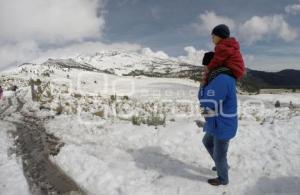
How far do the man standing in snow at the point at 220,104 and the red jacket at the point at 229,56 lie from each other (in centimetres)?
6

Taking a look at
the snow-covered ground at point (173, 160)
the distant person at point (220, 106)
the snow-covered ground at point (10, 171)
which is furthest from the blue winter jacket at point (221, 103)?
the snow-covered ground at point (10, 171)

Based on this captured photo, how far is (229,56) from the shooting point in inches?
235

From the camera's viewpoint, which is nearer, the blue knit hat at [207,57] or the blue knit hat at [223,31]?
the blue knit hat at [223,31]

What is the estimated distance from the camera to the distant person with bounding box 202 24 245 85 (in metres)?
5.94

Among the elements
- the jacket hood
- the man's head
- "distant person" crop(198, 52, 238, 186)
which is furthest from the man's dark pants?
the man's head

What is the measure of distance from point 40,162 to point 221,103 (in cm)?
462

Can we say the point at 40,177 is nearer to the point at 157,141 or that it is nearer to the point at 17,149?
the point at 17,149

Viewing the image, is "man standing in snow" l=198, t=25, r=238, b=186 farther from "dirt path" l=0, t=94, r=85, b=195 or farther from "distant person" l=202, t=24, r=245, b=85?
"dirt path" l=0, t=94, r=85, b=195

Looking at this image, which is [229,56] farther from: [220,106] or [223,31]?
[220,106]

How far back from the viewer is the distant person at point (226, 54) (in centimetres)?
594

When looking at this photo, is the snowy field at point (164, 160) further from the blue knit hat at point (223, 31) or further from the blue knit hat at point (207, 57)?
the blue knit hat at point (223, 31)

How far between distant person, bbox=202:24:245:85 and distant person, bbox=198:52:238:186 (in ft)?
0.26

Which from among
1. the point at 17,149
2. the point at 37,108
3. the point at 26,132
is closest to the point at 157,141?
the point at 17,149

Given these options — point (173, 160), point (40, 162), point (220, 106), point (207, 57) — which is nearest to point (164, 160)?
point (173, 160)
